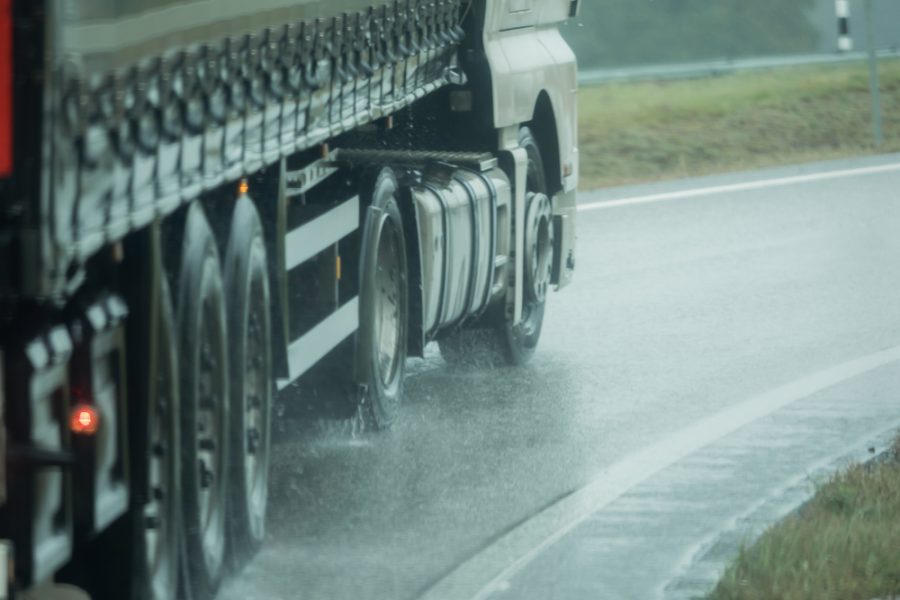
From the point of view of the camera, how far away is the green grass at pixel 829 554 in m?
6.64

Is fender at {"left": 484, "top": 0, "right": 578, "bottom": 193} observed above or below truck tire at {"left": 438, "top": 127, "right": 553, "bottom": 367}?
above

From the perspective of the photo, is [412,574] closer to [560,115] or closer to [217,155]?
[217,155]

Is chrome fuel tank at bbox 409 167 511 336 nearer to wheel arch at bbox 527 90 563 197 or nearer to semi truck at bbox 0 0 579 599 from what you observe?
semi truck at bbox 0 0 579 599

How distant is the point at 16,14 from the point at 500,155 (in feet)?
23.0

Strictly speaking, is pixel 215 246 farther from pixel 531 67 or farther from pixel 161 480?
pixel 531 67

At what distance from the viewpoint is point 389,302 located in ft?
33.1

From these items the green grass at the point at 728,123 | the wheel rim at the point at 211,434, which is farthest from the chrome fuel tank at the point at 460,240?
the green grass at the point at 728,123

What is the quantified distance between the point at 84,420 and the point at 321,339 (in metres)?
3.18

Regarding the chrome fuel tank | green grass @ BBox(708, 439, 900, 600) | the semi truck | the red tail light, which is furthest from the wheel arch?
the red tail light

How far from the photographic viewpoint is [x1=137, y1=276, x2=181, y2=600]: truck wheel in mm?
6176

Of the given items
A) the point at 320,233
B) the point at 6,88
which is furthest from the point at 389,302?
the point at 6,88

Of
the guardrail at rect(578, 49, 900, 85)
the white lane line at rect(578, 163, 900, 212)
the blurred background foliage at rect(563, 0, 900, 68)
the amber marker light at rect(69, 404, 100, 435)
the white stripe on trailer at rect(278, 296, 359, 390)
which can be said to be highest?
the amber marker light at rect(69, 404, 100, 435)

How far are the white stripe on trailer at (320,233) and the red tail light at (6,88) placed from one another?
2.97 m

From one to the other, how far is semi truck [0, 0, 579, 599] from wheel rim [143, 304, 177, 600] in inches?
0.5
